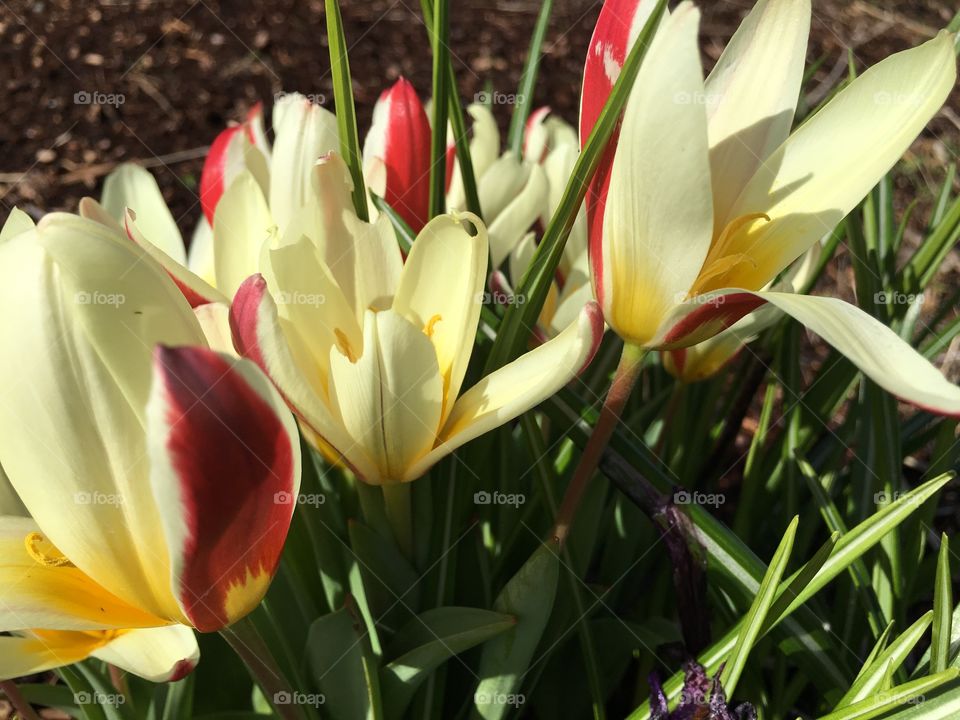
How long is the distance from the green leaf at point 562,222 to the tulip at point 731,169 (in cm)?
1

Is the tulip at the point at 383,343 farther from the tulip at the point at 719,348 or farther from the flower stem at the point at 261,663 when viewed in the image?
the tulip at the point at 719,348

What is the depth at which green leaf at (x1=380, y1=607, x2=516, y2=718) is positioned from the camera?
0.70m

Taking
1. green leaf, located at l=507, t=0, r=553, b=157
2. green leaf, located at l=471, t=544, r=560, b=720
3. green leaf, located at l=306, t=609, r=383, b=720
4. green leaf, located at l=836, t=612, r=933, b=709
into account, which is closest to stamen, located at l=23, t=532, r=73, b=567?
green leaf, located at l=306, t=609, r=383, b=720

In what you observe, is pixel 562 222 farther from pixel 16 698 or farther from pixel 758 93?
pixel 16 698

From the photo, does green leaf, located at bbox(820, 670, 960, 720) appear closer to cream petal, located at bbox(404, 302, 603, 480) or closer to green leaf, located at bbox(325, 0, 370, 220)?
cream petal, located at bbox(404, 302, 603, 480)

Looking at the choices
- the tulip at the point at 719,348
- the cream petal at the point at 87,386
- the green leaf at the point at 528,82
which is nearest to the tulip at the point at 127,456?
the cream petal at the point at 87,386

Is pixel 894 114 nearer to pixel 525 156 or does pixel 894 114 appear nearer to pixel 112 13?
pixel 525 156

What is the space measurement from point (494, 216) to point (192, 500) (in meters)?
0.65

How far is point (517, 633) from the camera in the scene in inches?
28.8

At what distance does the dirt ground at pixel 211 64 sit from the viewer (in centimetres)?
203

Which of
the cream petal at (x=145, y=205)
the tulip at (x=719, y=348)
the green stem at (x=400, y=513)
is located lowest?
the green stem at (x=400, y=513)

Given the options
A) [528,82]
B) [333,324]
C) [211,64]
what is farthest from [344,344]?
[211,64]

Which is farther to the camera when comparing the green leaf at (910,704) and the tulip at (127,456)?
the green leaf at (910,704)

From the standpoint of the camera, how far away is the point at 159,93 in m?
2.16
